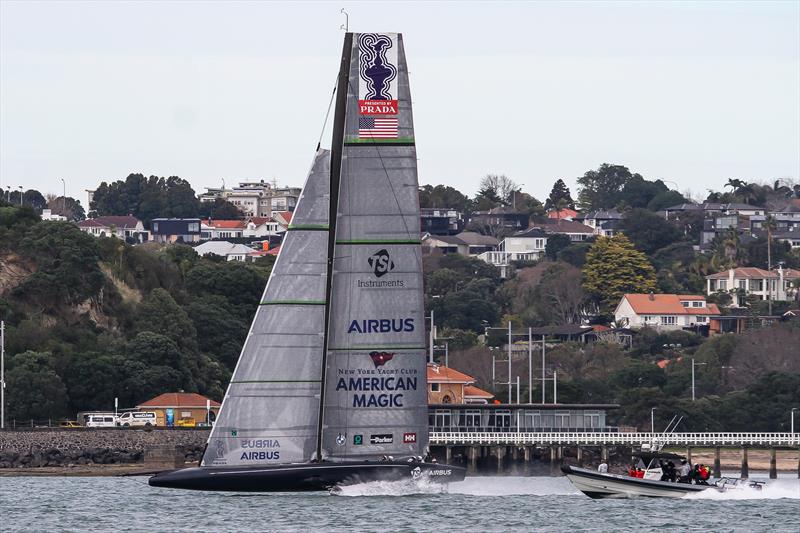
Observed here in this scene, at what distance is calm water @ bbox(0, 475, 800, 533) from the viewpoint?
50.5m

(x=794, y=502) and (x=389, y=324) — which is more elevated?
(x=389, y=324)

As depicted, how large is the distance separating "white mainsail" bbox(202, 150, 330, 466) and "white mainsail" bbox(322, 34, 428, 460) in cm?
63

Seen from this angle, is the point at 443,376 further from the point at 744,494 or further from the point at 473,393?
the point at 744,494

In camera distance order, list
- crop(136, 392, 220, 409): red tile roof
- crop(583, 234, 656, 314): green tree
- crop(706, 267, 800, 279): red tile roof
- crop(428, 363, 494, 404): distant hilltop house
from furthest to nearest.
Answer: crop(706, 267, 800, 279): red tile roof, crop(583, 234, 656, 314): green tree, crop(428, 363, 494, 404): distant hilltop house, crop(136, 392, 220, 409): red tile roof

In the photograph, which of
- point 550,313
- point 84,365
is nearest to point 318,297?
point 84,365

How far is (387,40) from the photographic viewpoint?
5366 cm

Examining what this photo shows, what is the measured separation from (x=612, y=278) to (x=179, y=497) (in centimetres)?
12918

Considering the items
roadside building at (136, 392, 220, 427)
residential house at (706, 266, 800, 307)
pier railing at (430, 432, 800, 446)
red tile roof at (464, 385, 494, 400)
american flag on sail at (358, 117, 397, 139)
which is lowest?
pier railing at (430, 432, 800, 446)

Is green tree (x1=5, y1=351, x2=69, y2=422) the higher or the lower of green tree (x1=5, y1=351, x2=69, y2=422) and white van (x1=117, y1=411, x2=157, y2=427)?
the higher

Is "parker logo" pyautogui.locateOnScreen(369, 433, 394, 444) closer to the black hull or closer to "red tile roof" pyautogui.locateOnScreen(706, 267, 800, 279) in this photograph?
the black hull

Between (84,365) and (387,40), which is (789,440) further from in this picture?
(387,40)

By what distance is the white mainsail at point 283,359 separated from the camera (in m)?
54.7

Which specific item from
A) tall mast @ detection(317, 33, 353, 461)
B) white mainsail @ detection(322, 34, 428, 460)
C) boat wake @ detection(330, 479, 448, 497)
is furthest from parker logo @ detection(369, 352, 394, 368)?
boat wake @ detection(330, 479, 448, 497)

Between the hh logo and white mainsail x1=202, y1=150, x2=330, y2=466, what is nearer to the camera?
the hh logo
